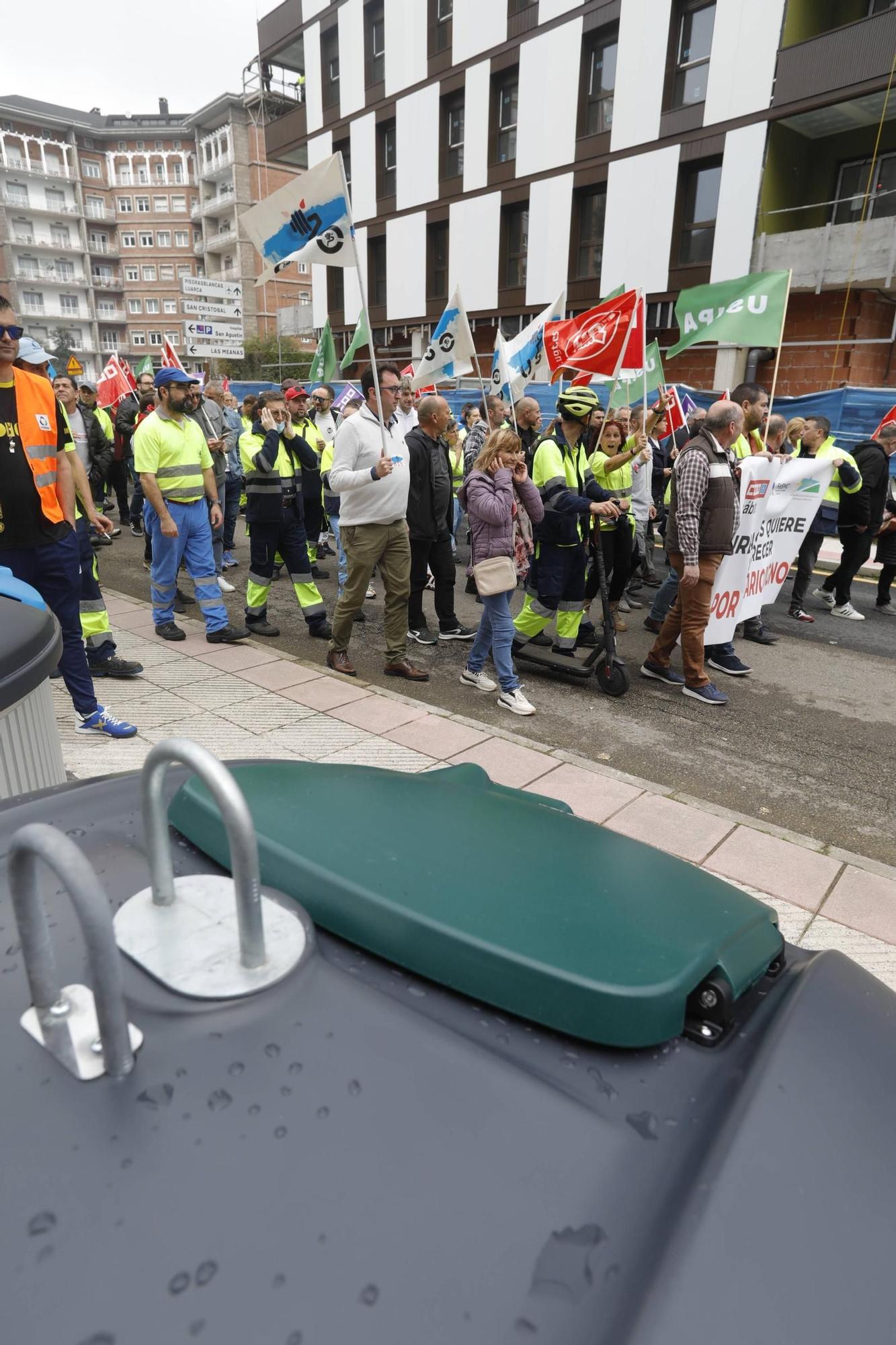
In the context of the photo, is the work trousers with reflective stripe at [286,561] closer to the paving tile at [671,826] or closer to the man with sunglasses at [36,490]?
the man with sunglasses at [36,490]

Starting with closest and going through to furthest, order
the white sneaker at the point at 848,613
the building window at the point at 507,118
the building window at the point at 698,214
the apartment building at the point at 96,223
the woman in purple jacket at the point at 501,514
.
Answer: the woman in purple jacket at the point at 501,514 < the white sneaker at the point at 848,613 < the building window at the point at 698,214 < the building window at the point at 507,118 < the apartment building at the point at 96,223

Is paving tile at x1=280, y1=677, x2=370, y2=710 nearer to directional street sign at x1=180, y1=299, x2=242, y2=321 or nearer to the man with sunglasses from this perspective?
the man with sunglasses

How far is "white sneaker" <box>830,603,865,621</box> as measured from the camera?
864 centimetres

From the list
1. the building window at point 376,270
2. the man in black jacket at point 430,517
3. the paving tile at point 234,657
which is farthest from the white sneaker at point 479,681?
the building window at point 376,270

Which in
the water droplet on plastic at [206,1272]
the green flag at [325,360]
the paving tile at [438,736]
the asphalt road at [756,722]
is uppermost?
the green flag at [325,360]

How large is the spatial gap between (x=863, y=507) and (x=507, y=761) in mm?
5811

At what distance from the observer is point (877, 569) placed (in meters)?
11.4

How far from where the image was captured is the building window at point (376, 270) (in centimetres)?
2686

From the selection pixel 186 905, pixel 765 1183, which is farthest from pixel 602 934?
pixel 186 905

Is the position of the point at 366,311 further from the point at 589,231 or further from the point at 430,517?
the point at 589,231

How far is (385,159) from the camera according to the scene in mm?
26281

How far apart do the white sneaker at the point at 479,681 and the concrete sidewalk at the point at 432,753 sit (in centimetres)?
59

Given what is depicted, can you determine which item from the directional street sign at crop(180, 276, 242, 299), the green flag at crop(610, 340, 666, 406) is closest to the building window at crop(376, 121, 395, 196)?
the directional street sign at crop(180, 276, 242, 299)

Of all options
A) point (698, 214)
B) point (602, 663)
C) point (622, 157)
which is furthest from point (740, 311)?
point (622, 157)
